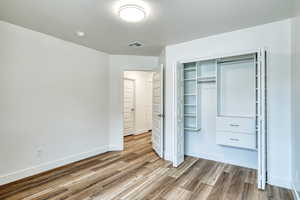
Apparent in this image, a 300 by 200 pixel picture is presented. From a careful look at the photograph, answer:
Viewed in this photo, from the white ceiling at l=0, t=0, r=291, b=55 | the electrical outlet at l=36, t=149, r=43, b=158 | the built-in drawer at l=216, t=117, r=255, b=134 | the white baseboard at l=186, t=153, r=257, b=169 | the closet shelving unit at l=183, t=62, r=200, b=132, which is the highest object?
the white ceiling at l=0, t=0, r=291, b=55

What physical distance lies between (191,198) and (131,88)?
443 centimetres

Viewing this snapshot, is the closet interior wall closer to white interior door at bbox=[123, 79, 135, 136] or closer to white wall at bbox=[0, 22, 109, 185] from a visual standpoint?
white wall at bbox=[0, 22, 109, 185]

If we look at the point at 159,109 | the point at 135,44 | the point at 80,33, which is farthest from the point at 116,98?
the point at 80,33

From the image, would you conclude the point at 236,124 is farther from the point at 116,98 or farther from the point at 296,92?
the point at 116,98

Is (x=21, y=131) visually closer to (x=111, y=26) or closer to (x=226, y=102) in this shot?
(x=111, y=26)

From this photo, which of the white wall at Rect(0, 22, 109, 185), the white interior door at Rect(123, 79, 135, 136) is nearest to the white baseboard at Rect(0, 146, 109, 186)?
the white wall at Rect(0, 22, 109, 185)

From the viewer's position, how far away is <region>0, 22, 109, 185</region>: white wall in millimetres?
2451

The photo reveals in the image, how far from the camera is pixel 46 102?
9.47 ft

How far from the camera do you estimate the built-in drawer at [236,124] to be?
2791 millimetres

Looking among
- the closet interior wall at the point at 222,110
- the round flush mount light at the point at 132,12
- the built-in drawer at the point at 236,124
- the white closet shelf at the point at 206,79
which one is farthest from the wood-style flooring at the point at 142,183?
the round flush mount light at the point at 132,12

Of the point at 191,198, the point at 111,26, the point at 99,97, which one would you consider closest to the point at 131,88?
the point at 99,97

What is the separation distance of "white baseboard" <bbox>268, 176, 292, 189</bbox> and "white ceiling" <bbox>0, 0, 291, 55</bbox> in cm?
235

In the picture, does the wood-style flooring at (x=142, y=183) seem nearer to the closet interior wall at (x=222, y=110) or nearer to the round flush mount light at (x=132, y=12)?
the closet interior wall at (x=222, y=110)

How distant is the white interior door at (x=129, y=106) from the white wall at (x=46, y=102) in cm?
186
